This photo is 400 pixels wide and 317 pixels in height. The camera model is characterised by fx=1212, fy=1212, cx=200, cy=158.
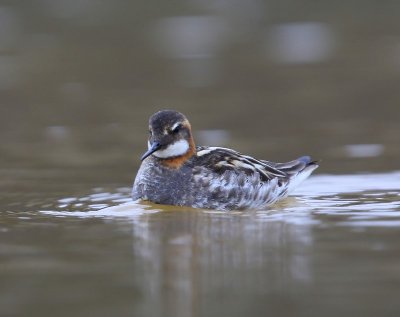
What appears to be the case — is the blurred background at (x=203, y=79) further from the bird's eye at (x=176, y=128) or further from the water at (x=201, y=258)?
the water at (x=201, y=258)

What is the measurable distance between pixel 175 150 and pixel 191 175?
33 centimetres

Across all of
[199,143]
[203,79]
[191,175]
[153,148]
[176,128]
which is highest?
[203,79]

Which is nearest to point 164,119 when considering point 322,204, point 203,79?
point 322,204

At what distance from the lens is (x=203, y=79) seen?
62.7 feet

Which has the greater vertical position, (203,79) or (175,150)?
(203,79)

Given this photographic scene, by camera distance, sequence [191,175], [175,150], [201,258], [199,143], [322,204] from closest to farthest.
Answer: [201,258], [322,204], [191,175], [175,150], [199,143]

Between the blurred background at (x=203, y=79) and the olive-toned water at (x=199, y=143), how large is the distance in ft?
0.16

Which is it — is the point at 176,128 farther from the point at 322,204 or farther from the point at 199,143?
the point at 199,143

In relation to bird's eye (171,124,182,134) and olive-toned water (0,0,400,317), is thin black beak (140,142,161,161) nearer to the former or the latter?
bird's eye (171,124,182,134)

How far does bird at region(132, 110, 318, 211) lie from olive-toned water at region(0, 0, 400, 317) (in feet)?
0.71

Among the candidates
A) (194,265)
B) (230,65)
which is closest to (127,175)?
(194,265)

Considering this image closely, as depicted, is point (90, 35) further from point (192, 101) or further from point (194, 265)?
point (194, 265)

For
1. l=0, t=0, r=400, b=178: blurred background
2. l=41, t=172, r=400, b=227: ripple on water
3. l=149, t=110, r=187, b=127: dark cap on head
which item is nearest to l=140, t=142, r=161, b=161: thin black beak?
l=149, t=110, r=187, b=127: dark cap on head

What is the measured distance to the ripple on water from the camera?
37.3 ft
